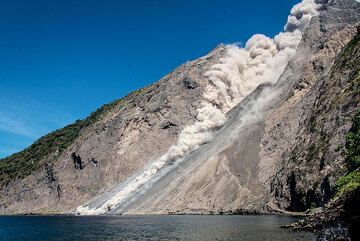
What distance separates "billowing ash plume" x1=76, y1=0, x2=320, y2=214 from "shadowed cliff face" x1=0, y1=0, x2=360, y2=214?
4.68ft

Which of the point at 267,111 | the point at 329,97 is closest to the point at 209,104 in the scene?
the point at 267,111

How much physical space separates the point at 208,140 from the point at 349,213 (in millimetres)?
103556

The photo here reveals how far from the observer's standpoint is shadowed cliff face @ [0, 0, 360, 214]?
8894cm

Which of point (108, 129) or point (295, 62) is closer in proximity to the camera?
point (295, 62)

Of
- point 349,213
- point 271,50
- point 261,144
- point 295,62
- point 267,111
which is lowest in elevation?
point 349,213

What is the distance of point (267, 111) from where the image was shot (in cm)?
12312

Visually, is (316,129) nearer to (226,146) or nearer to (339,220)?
(226,146)

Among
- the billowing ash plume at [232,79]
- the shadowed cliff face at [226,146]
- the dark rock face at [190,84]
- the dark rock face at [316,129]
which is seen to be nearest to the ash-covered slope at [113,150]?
the dark rock face at [190,84]

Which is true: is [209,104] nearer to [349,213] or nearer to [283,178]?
[283,178]

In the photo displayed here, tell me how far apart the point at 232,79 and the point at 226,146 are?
60601mm

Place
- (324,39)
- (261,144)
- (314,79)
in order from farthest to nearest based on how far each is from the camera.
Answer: (324,39) < (314,79) < (261,144)

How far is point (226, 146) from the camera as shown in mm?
115812

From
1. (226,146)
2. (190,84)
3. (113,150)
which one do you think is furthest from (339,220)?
(190,84)

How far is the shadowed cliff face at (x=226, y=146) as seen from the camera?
8894cm
